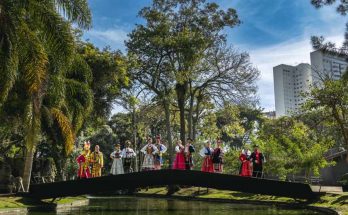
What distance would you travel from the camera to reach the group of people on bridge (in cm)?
2100

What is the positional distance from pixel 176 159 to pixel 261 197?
5.48m

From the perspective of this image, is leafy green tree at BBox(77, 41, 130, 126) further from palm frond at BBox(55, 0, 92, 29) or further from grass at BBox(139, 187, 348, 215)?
palm frond at BBox(55, 0, 92, 29)

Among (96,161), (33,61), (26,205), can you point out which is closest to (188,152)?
(96,161)

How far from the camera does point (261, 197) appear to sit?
23.6 meters

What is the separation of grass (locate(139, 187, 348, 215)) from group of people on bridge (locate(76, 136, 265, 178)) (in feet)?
5.42

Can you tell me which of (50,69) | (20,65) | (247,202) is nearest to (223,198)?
(247,202)

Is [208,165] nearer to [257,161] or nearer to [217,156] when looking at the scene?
[217,156]

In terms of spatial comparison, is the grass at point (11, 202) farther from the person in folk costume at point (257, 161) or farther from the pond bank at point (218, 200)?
the person in folk costume at point (257, 161)

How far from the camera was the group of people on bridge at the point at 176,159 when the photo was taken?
21.0 m

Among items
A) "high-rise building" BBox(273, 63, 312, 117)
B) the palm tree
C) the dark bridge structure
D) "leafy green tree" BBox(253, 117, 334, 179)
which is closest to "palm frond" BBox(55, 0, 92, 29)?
the palm tree

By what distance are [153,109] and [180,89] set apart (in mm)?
2846

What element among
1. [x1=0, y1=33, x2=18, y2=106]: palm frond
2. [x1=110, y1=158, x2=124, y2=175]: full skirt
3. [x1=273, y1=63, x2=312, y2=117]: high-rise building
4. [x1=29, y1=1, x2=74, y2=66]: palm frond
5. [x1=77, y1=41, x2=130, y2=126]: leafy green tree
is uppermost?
[x1=273, y1=63, x2=312, y2=117]: high-rise building

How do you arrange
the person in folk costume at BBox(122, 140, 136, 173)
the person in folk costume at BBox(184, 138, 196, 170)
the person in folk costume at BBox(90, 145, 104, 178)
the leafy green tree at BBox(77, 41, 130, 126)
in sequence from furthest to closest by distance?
the leafy green tree at BBox(77, 41, 130, 126)
the person in folk costume at BBox(90, 145, 104, 178)
the person in folk costume at BBox(122, 140, 136, 173)
the person in folk costume at BBox(184, 138, 196, 170)

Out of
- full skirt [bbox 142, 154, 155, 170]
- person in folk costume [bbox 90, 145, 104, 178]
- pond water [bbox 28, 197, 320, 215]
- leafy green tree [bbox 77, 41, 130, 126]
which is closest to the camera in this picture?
pond water [bbox 28, 197, 320, 215]
